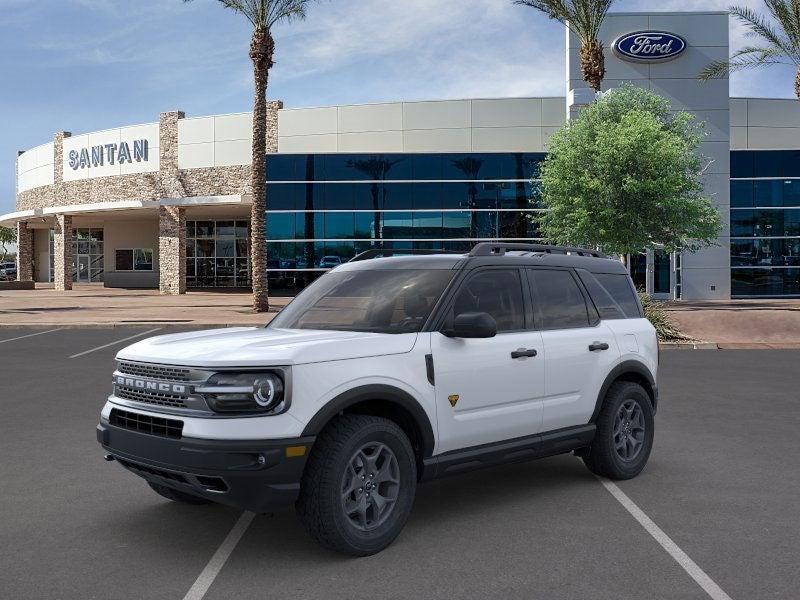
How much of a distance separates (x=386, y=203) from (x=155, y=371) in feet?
108

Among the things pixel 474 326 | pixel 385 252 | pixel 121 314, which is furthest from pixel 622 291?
pixel 121 314

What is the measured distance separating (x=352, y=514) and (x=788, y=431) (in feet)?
19.2

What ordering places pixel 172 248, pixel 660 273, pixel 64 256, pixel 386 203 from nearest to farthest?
pixel 660 273, pixel 386 203, pixel 172 248, pixel 64 256

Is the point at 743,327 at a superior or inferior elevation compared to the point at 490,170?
inferior

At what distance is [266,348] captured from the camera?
4.45 metres

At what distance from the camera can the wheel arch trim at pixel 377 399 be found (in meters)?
4.36

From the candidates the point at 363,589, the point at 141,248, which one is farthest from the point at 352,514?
the point at 141,248

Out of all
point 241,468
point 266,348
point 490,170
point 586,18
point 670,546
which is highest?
point 586,18

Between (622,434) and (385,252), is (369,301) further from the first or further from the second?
(622,434)

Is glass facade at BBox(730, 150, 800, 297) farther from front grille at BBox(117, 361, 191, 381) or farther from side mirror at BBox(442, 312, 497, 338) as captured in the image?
front grille at BBox(117, 361, 191, 381)

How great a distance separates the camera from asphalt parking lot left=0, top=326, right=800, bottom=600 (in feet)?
13.7

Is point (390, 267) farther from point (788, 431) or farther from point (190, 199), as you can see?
point (190, 199)

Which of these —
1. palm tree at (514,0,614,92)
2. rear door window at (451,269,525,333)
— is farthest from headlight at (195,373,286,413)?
palm tree at (514,0,614,92)

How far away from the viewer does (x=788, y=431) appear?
27.6 ft
